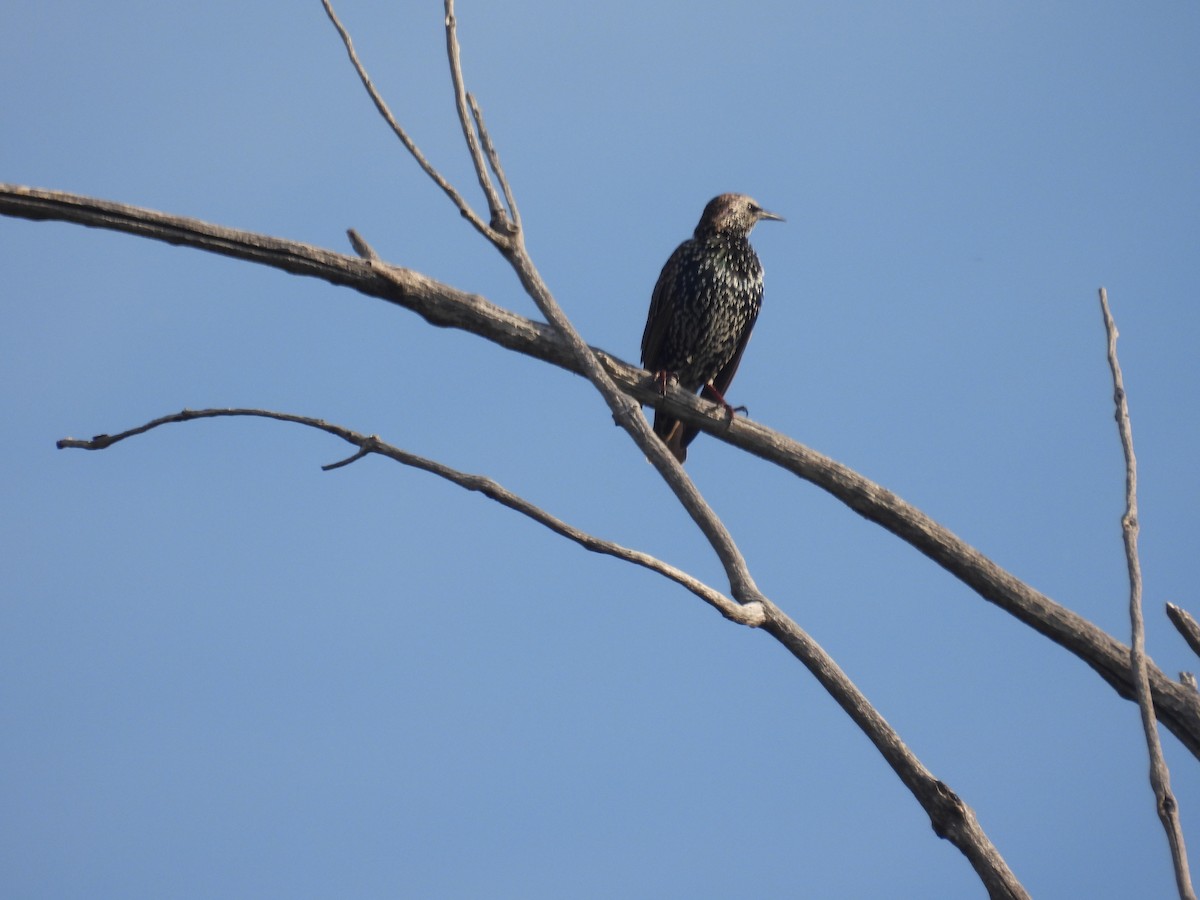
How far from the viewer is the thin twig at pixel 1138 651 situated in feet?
7.38

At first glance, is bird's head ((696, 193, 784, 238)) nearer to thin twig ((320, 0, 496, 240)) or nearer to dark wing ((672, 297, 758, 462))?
dark wing ((672, 297, 758, 462))

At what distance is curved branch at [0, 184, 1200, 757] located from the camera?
353 cm

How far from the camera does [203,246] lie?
3658 mm

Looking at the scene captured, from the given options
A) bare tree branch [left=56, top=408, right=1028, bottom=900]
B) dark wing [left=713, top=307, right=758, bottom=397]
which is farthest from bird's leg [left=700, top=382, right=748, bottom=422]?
bare tree branch [left=56, top=408, right=1028, bottom=900]

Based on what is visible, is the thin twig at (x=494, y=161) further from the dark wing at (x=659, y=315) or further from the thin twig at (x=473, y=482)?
the dark wing at (x=659, y=315)

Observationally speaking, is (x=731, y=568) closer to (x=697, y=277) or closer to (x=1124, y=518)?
(x=1124, y=518)

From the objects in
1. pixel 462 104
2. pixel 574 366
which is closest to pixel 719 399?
pixel 574 366

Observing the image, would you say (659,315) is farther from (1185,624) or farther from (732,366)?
(1185,624)

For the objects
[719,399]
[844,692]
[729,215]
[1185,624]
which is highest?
[729,215]

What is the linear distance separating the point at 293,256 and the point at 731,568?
146 cm

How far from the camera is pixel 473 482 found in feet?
10.5

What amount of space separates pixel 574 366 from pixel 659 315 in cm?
277

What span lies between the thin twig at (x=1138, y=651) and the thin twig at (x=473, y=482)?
826 millimetres

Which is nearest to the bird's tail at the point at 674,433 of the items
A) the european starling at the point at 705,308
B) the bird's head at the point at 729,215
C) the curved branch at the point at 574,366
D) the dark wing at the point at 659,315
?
the european starling at the point at 705,308
